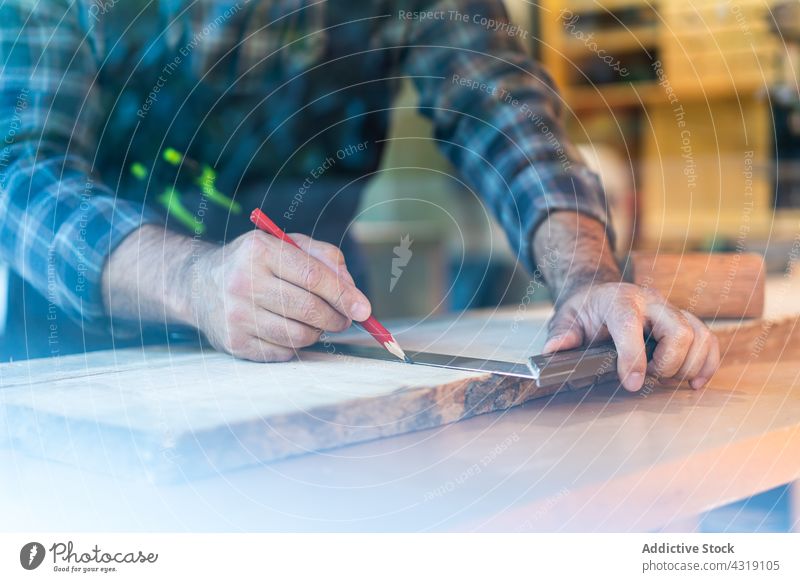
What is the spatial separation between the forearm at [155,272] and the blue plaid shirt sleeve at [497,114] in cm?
26

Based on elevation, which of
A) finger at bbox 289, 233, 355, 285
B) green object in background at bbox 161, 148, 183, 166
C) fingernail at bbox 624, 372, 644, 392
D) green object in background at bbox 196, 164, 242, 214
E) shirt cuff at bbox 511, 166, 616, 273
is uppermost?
green object in background at bbox 196, 164, 242, 214

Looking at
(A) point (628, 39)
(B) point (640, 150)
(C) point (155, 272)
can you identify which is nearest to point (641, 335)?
(C) point (155, 272)

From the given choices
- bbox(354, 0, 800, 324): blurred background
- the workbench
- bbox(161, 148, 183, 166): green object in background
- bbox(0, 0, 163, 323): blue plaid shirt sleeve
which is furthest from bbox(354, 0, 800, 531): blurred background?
the workbench

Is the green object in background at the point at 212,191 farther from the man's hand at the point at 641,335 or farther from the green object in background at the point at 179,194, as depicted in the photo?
the man's hand at the point at 641,335

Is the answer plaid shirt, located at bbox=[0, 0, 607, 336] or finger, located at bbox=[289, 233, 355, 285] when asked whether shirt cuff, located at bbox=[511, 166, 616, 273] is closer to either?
plaid shirt, located at bbox=[0, 0, 607, 336]

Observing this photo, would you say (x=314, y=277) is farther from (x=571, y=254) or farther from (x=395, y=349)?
(x=571, y=254)

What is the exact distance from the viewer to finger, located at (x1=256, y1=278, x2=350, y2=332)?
443 mm

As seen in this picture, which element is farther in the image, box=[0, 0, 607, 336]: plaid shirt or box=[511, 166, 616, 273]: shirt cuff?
box=[511, 166, 616, 273]: shirt cuff

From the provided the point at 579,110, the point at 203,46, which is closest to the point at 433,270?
the point at 579,110

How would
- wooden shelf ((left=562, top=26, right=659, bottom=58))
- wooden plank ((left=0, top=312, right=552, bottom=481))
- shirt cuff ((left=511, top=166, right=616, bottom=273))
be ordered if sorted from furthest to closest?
wooden shelf ((left=562, top=26, right=659, bottom=58)) → shirt cuff ((left=511, top=166, right=616, bottom=273)) → wooden plank ((left=0, top=312, right=552, bottom=481))

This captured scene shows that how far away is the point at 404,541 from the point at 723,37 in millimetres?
1602

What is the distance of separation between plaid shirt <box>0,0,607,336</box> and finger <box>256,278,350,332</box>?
109mm

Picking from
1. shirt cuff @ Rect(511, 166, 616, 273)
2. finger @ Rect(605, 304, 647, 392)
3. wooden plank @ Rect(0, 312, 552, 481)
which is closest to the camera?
wooden plank @ Rect(0, 312, 552, 481)

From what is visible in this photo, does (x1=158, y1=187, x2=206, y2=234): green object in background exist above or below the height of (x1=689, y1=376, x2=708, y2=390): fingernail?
above
